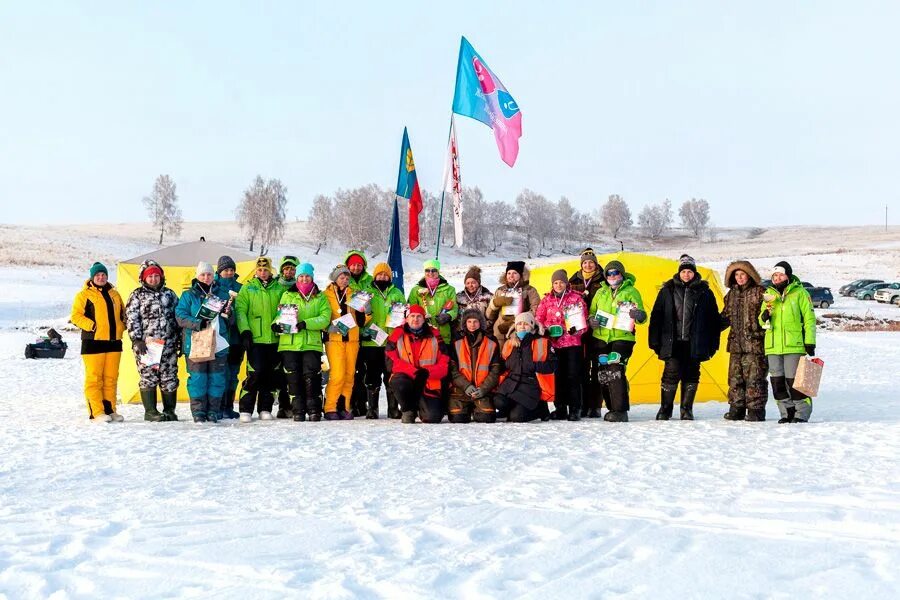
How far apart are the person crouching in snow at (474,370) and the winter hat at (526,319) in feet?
1.16

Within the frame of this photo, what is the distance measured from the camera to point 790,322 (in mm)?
7449

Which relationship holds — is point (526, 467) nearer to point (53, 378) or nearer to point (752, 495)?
point (752, 495)

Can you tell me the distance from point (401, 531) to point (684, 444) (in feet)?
10.4

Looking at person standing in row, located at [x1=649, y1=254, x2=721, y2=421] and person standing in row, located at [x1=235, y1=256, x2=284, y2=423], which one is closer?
person standing in row, located at [x1=649, y1=254, x2=721, y2=421]

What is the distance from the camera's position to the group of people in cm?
771

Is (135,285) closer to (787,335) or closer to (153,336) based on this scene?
(153,336)

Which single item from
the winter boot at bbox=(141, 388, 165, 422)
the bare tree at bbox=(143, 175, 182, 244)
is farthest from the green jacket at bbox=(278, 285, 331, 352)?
the bare tree at bbox=(143, 175, 182, 244)

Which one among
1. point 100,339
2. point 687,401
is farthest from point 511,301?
point 100,339

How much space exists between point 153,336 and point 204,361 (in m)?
0.58

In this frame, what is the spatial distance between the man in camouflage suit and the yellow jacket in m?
6.17

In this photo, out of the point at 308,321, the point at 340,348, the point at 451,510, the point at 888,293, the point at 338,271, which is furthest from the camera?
the point at 888,293

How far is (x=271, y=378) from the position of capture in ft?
27.4

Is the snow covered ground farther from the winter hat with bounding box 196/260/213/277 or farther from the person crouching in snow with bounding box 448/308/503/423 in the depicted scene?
the winter hat with bounding box 196/260/213/277

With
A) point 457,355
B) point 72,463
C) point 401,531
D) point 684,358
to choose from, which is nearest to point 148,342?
point 72,463
